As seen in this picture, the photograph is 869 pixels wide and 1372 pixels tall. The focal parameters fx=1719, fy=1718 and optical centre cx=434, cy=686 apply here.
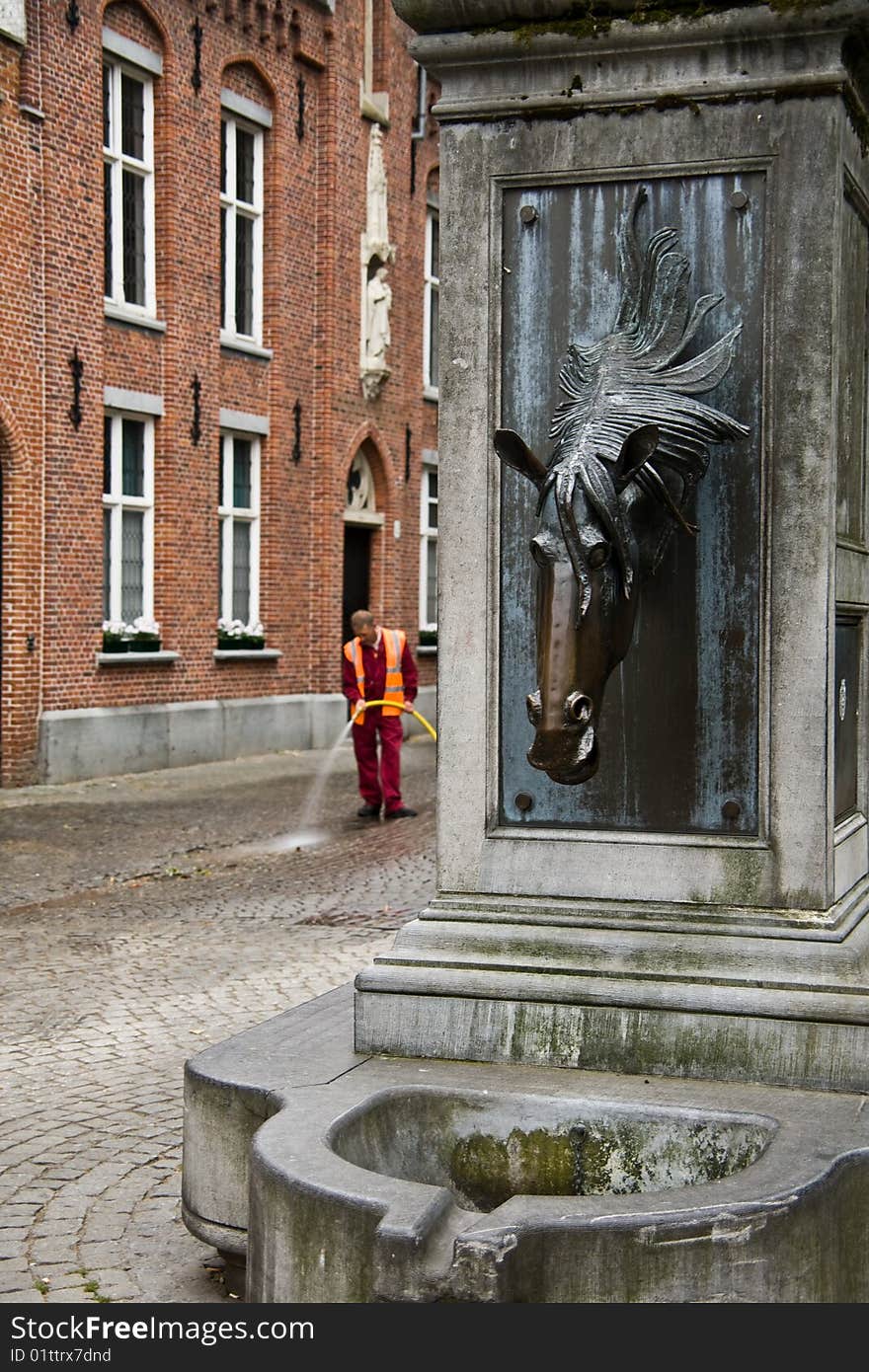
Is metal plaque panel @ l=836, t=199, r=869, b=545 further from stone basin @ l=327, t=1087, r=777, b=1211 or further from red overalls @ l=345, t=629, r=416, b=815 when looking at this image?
red overalls @ l=345, t=629, r=416, b=815

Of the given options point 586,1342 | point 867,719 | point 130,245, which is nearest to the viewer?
point 586,1342

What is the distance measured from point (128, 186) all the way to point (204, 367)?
225cm

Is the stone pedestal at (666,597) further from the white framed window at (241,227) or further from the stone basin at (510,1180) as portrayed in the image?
the white framed window at (241,227)

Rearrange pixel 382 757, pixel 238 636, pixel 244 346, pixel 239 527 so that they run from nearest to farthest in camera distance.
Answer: pixel 382 757 → pixel 238 636 → pixel 244 346 → pixel 239 527

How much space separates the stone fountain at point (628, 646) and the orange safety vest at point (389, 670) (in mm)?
10008

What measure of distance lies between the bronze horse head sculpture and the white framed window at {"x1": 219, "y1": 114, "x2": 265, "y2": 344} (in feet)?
55.1

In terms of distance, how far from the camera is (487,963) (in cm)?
Answer: 481

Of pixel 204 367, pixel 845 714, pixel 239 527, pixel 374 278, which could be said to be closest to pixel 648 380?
pixel 845 714

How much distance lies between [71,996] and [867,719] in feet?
14.5

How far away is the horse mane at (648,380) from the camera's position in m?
4.63

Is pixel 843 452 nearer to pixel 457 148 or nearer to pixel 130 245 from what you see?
pixel 457 148

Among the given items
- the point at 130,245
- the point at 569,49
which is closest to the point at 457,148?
the point at 569,49

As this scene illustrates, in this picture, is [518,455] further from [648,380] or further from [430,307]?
[430,307]

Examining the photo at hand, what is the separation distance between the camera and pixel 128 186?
1933 centimetres
